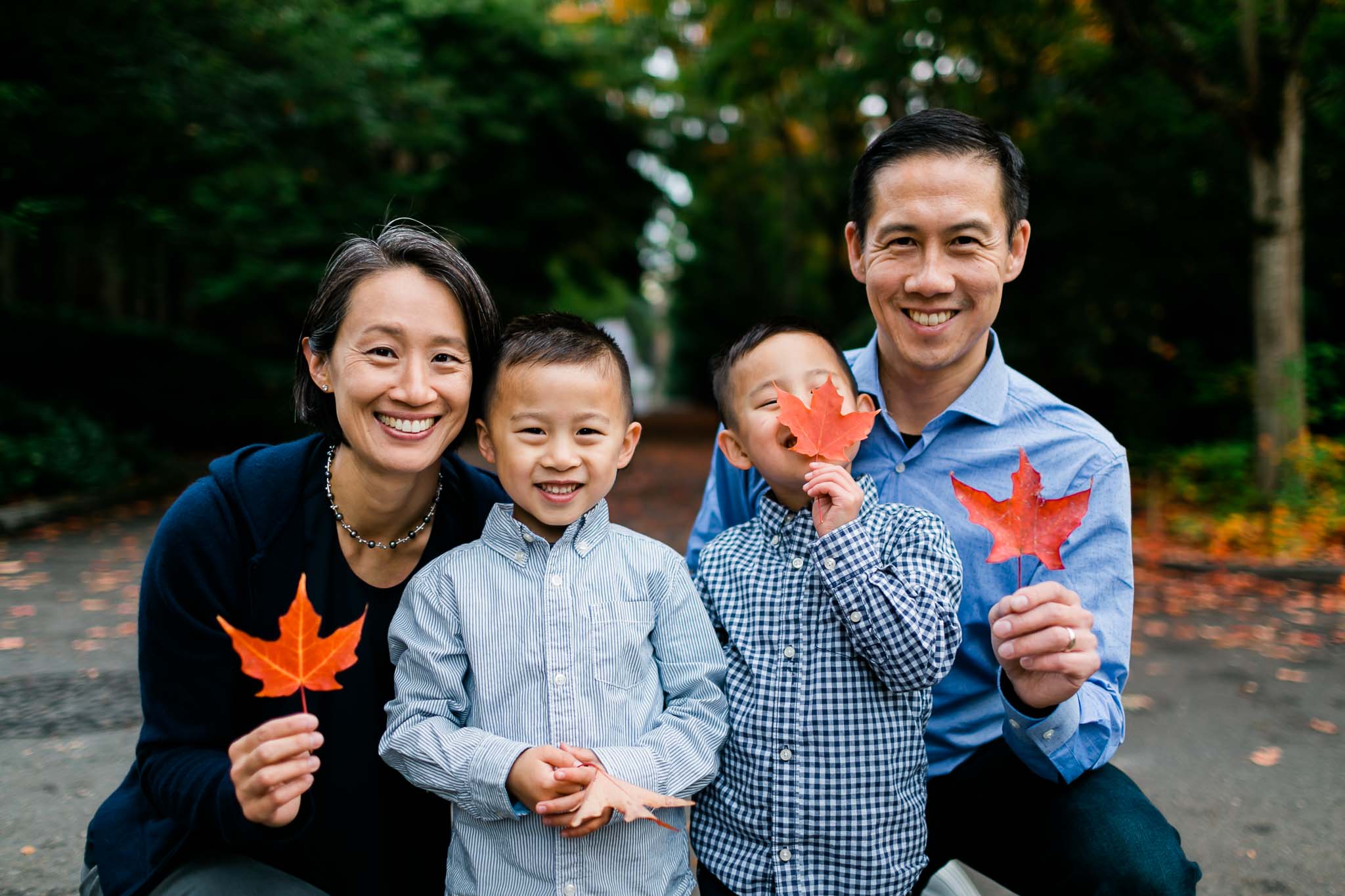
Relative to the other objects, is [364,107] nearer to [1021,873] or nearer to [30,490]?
[30,490]

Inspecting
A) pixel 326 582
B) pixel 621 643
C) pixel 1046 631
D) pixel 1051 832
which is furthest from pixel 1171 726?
pixel 326 582

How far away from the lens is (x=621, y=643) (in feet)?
6.87

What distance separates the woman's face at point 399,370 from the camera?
7.03 feet

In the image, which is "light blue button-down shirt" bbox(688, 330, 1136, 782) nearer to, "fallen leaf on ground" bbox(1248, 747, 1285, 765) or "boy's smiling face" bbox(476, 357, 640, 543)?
"boy's smiling face" bbox(476, 357, 640, 543)

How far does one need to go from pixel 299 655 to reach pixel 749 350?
1.20 m

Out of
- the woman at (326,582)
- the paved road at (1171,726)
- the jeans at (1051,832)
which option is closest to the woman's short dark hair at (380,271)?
the woman at (326,582)

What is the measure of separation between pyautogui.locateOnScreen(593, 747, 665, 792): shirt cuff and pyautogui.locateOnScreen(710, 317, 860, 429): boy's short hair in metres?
0.82

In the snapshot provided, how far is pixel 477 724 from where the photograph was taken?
207 cm

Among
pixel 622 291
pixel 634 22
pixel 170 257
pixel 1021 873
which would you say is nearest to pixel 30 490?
pixel 170 257

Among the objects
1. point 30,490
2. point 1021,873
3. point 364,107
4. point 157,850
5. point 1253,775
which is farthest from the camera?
point 364,107

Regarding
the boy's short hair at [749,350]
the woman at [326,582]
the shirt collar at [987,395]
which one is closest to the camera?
the woman at [326,582]

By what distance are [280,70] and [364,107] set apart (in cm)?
95

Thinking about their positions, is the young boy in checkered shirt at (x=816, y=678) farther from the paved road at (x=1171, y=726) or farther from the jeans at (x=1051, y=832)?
the paved road at (x=1171, y=726)

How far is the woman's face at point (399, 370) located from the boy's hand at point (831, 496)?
835 millimetres
